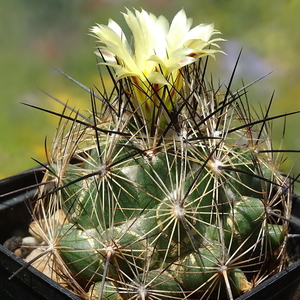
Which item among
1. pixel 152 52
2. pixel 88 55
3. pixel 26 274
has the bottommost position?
pixel 26 274

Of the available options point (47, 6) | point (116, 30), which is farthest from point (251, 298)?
point (47, 6)

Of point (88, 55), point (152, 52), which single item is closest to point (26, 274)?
point (152, 52)

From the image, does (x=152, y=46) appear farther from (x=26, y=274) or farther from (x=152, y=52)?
(x=26, y=274)

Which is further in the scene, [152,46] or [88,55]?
[88,55]

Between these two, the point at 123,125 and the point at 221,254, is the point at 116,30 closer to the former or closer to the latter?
the point at 123,125

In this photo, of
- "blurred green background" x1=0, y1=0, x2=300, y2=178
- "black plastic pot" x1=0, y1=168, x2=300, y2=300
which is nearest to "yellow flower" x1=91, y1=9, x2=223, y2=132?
"black plastic pot" x1=0, y1=168, x2=300, y2=300

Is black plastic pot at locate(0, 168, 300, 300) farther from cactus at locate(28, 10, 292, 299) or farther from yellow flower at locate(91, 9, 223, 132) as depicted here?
yellow flower at locate(91, 9, 223, 132)
